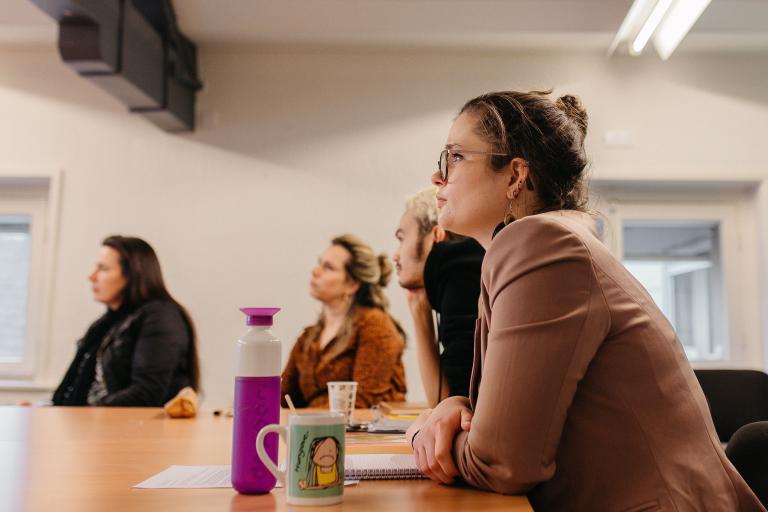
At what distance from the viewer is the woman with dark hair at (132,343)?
276 cm

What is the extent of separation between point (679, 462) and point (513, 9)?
342 cm

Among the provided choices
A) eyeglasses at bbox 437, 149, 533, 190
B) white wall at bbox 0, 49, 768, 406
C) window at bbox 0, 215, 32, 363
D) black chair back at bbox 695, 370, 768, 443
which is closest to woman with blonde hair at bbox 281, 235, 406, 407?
white wall at bbox 0, 49, 768, 406

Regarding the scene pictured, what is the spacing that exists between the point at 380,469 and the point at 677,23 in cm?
315

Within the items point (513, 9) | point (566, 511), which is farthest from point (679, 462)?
point (513, 9)

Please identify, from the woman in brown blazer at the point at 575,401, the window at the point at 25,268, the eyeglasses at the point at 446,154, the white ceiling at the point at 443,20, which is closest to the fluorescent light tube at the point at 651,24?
the white ceiling at the point at 443,20

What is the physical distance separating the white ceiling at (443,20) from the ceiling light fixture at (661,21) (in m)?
0.27

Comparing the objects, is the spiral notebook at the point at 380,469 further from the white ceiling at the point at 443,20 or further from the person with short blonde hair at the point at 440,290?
the white ceiling at the point at 443,20

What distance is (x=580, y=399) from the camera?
942mm

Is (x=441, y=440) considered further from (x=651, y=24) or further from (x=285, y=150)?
(x=285, y=150)

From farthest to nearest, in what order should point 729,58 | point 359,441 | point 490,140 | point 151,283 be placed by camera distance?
point 729,58 → point 151,283 → point 359,441 → point 490,140

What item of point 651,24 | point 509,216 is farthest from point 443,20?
point 509,216

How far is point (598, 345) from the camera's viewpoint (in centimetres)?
92

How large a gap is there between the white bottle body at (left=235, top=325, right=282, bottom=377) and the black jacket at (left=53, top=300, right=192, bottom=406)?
1.98m

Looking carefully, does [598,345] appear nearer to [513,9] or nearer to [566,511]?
[566,511]
